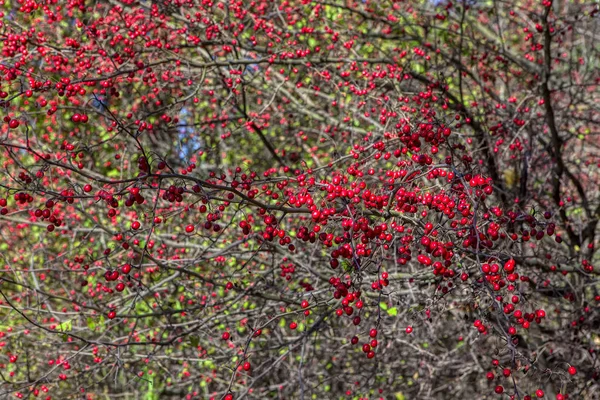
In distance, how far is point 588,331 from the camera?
434 centimetres

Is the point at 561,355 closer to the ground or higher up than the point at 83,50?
closer to the ground

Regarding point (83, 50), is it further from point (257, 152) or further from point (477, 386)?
point (477, 386)

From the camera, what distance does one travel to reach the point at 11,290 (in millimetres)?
7051

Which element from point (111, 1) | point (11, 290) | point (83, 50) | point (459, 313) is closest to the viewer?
point (83, 50)

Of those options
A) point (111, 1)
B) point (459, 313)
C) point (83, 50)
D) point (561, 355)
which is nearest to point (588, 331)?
point (561, 355)

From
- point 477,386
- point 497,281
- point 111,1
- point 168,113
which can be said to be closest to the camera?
point 497,281

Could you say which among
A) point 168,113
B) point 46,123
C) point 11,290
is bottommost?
point 11,290

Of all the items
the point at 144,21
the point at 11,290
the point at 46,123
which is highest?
the point at 144,21

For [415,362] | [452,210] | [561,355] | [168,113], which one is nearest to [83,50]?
[168,113]

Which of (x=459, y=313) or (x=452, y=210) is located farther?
(x=459, y=313)

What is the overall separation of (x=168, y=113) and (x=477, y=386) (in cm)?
410

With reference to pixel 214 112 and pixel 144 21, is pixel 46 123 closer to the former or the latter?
pixel 214 112

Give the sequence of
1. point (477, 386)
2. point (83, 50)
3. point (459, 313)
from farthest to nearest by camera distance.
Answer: point (477, 386) → point (459, 313) → point (83, 50)

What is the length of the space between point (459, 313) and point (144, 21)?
361 cm
